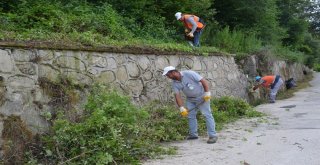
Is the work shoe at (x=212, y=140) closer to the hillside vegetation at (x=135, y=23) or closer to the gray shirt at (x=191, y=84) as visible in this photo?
the gray shirt at (x=191, y=84)

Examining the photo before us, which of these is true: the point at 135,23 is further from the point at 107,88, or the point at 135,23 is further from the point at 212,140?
the point at 212,140

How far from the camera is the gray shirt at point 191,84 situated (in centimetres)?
759

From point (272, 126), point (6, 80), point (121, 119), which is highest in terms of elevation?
point (6, 80)

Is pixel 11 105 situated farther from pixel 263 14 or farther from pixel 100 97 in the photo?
pixel 263 14

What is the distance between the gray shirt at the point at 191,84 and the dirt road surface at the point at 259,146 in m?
0.89

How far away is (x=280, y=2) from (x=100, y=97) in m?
21.6

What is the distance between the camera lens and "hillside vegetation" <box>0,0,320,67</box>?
8.17m

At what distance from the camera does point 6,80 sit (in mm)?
5832

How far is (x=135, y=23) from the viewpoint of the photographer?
40.3ft

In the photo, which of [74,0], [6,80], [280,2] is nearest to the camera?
[6,80]

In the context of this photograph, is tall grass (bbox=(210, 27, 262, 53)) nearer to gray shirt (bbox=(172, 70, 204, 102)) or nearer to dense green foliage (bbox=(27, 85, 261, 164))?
gray shirt (bbox=(172, 70, 204, 102))

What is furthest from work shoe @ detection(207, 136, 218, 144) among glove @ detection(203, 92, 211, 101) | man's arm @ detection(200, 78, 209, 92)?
Answer: man's arm @ detection(200, 78, 209, 92)

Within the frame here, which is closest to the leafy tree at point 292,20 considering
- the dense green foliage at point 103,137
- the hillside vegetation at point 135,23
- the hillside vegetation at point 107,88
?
the hillside vegetation at point 135,23

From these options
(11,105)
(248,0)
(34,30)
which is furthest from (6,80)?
(248,0)
